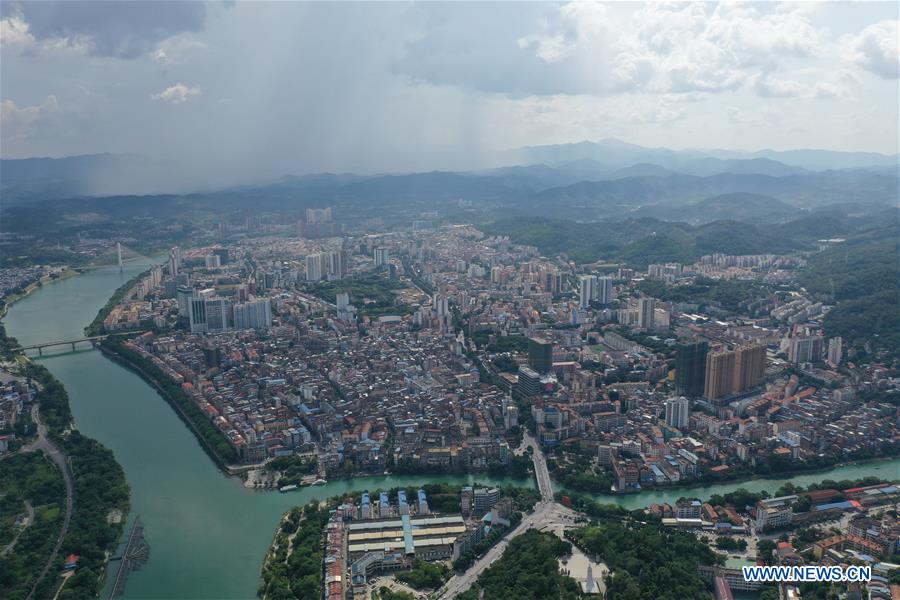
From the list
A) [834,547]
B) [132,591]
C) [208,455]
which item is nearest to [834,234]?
[834,547]

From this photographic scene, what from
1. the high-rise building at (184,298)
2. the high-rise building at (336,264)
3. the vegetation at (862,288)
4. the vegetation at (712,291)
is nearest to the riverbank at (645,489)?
the vegetation at (862,288)

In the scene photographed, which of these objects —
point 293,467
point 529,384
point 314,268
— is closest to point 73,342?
point 314,268

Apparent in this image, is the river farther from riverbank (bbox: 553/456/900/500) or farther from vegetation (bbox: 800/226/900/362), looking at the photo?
vegetation (bbox: 800/226/900/362)

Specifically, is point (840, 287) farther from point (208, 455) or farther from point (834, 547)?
point (208, 455)

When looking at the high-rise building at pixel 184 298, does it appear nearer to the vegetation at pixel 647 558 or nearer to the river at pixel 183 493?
the river at pixel 183 493

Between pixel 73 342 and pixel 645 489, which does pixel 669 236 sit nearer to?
pixel 645 489

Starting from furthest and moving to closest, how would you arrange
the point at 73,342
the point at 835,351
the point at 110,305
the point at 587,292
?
the point at 110,305, the point at 587,292, the point at 73,342, the point at 835,351
